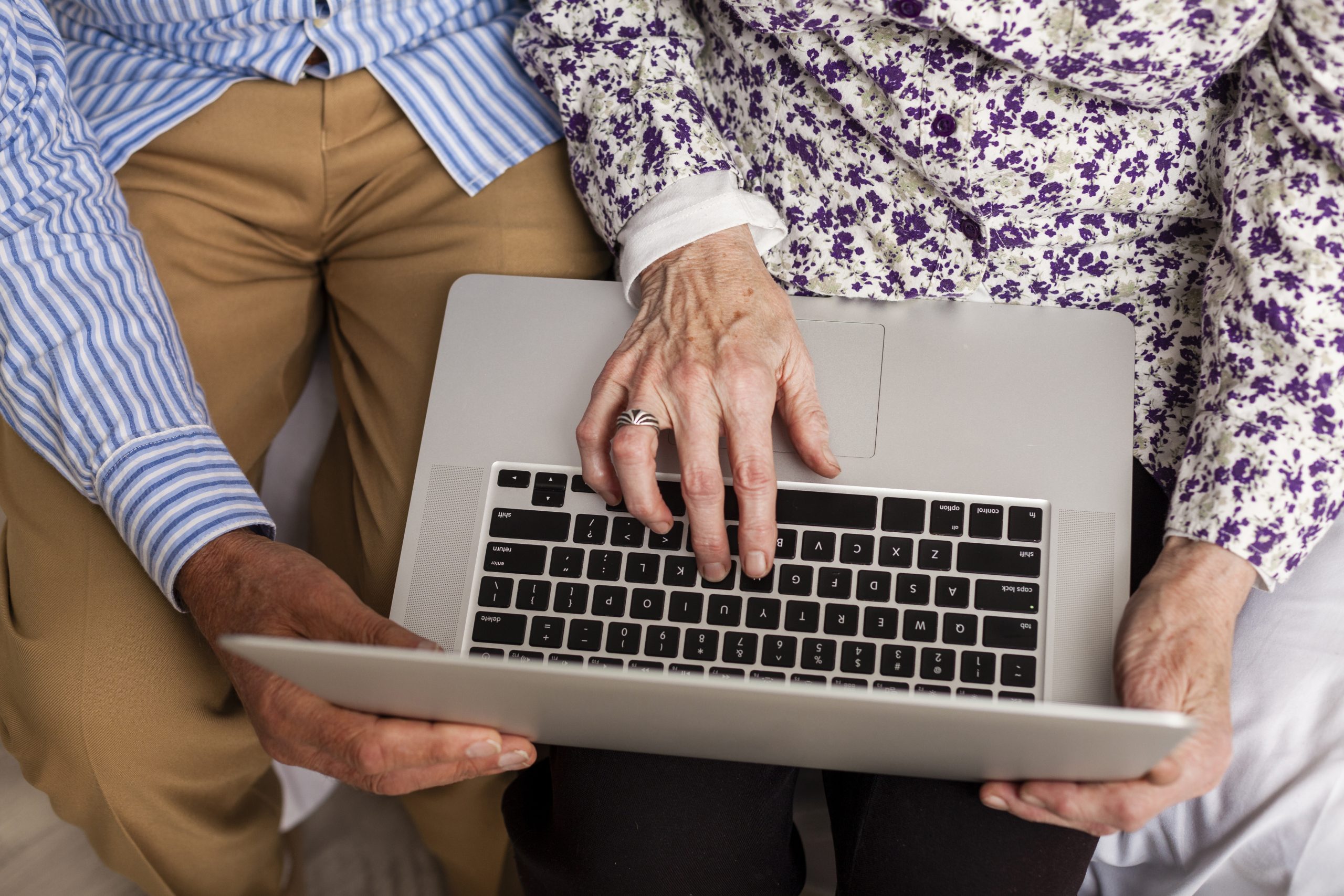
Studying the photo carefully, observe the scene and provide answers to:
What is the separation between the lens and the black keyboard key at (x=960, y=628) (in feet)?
2.56

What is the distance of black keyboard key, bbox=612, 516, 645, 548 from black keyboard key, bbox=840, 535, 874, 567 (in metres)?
0.16

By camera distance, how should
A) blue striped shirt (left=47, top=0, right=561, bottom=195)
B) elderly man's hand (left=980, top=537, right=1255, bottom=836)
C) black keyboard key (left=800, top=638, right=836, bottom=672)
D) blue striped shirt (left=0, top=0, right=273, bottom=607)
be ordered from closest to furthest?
elderly man's hand (left=980, top=537, right=1255, bottom=836), black keyboard key (left=800, top=638, right=836, bottom=672), blue striped shirt (left=0, top=0, right=273, bottom=607), blue striped shirt (left=47, top=0, right=561, bottom=195)

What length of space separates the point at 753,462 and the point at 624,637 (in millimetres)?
171

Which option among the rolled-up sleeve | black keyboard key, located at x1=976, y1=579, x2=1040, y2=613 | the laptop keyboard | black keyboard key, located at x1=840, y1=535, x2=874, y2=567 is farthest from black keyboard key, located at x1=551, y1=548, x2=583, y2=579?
the rolled-up sleeve

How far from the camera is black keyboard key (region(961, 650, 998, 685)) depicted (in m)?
0.77

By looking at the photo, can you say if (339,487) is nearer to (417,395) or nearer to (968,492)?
(417,395)

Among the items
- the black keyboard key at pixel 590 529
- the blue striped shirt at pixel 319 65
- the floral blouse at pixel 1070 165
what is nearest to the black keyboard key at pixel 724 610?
the black keyboard key at pixel 590 529

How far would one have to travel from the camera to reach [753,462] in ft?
2.65

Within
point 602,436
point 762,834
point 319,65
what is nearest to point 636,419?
point 602,436

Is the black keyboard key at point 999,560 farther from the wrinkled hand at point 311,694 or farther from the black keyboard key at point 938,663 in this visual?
the wrinkled hand at point 311,694

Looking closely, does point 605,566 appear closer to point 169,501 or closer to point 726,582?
point 726,582

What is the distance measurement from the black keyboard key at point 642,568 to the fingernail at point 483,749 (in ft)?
0.55

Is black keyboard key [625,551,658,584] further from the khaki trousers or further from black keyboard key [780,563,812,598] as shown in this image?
the khaki trousers

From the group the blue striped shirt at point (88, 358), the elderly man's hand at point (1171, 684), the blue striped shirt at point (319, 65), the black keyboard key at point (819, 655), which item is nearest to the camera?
the elderly man's hand at point (1171, 684)
